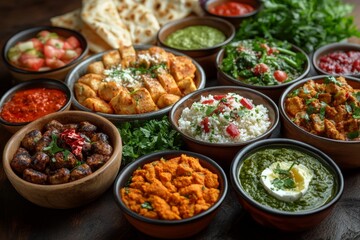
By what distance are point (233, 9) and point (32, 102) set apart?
125 inches

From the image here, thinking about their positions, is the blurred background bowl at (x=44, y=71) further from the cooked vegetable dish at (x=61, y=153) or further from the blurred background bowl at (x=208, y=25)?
the cooked vegetable dish at (x=61, y=153)

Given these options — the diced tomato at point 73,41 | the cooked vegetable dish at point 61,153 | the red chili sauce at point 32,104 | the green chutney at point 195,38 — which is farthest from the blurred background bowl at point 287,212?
the diced tomato at point 73,41

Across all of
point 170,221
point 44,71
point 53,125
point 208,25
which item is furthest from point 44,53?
point 170,221

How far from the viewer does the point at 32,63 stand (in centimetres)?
502

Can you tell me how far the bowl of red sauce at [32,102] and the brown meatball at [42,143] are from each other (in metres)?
0.54

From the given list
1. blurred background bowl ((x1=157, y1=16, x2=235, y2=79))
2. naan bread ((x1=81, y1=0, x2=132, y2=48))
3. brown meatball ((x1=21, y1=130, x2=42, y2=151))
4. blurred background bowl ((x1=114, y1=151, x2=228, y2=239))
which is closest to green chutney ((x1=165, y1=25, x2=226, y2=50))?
blurred background bowl ((x1=157, y1=16, x2=235, y2=79))

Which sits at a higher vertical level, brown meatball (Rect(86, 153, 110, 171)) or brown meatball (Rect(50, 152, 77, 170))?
brown meatball (Rect(50, 152, 77, 170))

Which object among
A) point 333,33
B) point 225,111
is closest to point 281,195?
point 225,111

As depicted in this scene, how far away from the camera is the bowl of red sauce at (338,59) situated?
15.7 feet

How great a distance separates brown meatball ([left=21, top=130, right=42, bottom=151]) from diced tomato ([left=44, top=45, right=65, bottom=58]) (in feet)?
5.24

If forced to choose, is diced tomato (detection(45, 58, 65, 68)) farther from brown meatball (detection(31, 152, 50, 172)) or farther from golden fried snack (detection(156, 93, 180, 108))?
brown meatball (detection(31, 152, 50, 172))

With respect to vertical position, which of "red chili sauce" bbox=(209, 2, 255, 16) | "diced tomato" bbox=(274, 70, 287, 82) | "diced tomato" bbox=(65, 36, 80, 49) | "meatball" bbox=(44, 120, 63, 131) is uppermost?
Result: "diced tomato" bbox=(65, 36, 80, 49)

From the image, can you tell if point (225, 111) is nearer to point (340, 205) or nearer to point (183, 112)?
point (183, 112)

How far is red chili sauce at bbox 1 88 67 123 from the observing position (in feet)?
14.1
